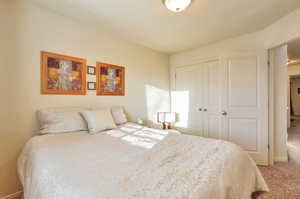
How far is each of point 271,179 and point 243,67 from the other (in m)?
1.87

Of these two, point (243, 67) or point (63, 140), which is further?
point (243, 67)

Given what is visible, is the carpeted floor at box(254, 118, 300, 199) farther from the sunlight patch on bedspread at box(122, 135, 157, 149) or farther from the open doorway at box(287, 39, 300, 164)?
the sunlight patch on bedspread at box(122, 135, 157, 149)

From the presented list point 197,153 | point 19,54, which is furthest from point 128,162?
point 19,54

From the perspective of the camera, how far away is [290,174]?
7.29 ft

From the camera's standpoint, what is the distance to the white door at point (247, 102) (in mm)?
2543

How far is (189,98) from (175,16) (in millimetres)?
1951

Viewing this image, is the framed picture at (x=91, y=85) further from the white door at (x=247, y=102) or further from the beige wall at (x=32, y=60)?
the white door at (x=247, y=102)

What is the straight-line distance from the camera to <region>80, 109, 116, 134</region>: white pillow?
6.32 feet

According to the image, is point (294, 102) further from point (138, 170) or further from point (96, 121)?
point (138, 170)

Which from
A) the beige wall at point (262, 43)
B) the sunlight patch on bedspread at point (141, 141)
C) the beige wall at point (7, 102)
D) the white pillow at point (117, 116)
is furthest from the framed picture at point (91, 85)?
the beige wall at point (262, 43)

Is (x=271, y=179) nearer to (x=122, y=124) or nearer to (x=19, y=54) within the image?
(x=122, y=124)

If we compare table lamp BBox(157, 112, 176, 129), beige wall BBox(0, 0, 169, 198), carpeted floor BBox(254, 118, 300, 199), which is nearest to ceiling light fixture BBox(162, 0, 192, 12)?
beige wall BBox(0, 0, 169, 198)

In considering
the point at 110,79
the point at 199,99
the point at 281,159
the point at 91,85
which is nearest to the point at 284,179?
the point at 281,159

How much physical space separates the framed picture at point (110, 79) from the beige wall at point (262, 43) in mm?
1721
